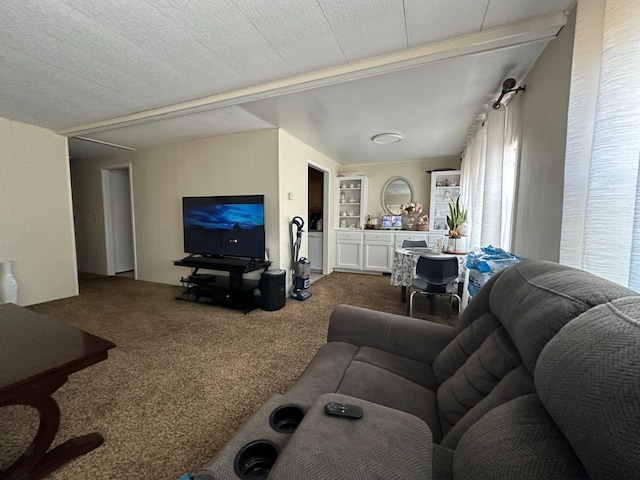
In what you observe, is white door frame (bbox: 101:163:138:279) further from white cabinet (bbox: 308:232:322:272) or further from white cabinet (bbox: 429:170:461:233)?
white cabinet (bbox: 429:170:461:233)

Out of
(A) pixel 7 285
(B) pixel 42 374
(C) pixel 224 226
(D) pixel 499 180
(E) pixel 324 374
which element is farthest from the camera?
(C) pixel 224 226

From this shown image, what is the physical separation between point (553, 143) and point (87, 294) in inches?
219

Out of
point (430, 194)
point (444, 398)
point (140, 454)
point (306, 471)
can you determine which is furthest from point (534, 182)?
point (430, 194)

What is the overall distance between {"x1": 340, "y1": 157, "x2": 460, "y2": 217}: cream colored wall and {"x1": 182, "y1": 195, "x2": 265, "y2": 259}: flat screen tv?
9.50 feet

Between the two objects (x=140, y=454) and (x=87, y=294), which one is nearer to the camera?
(x=140, y=454)

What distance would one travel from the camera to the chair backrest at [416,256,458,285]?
2654mm

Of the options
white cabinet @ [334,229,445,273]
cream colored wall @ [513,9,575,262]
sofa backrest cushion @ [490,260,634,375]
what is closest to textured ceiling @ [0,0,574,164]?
cream colored wall @ [513,9,575,262]

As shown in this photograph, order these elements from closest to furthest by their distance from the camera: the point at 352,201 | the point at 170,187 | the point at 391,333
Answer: the point at 391,333 < the point at 170,187 < the point at 352,201

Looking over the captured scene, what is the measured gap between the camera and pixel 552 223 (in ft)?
4.86

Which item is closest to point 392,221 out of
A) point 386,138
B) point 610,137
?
point 386,138

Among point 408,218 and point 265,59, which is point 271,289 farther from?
point 408,218

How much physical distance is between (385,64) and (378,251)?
3.57m

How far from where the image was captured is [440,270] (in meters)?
2.66

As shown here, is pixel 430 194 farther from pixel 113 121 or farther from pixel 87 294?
pixel 87 294
